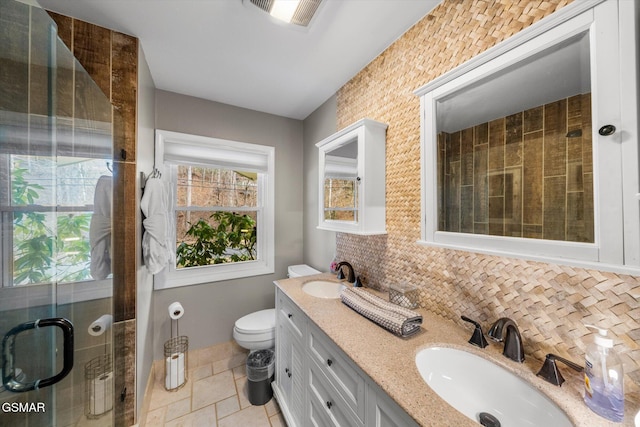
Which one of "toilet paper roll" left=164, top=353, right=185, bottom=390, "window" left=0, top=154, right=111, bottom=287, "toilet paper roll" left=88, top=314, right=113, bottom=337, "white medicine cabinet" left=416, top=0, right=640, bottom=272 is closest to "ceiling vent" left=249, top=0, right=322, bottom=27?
"white medicine cabinet" left=416, top=0, right=640, bottom=272

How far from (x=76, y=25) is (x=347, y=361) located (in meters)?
2.31

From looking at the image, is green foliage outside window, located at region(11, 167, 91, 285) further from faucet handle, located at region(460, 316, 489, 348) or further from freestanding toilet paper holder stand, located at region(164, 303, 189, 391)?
faucet handle, located at region(460, 316, 489, 348)

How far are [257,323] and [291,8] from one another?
2.25m

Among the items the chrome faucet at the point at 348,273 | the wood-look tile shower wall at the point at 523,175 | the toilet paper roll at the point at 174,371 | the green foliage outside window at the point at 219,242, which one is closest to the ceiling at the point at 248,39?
the wood-look tile shower wall at the point at 523,175

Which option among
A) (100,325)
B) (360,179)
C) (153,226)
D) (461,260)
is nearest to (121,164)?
(153,226)

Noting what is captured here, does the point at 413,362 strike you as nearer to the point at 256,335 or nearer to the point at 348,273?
the point at 348,273

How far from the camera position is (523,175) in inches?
31.9

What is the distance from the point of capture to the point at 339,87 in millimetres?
2012

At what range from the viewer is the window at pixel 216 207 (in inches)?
84.7

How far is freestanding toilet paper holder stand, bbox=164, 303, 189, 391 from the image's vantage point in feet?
6.09

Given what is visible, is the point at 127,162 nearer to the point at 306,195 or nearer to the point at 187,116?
the point at 187,116

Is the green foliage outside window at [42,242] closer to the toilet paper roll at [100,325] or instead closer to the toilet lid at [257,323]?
the toilet paper roll at [100,325]

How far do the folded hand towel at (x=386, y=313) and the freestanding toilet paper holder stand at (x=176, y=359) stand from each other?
158 centimetres

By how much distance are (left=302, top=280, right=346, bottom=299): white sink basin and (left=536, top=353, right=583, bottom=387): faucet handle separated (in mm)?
1151
